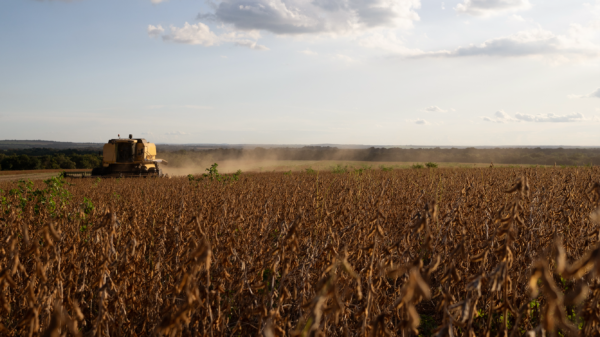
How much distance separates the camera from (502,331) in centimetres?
153

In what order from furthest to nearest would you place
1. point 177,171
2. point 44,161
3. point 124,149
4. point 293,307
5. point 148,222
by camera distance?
point 44,161
point 177,171
point 124,149
point 148,222
point 293,307

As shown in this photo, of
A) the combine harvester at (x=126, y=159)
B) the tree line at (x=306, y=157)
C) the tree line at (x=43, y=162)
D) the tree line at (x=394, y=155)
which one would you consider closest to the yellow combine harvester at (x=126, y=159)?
the combine harvester at (x=126, y=159)

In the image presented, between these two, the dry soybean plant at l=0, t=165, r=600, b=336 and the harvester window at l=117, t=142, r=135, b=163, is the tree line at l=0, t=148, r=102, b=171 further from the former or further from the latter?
the dry soybean plant at l=0, t=165, r=600, b=336

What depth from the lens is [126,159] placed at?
60.8ft

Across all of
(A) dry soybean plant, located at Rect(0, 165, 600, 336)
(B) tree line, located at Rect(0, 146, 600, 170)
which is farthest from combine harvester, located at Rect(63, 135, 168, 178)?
(A) dry soybean plant, located at Rect(0, 165, 600, 336)

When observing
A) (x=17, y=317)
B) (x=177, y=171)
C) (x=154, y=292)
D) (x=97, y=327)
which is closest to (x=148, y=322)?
(x=154, y=292)

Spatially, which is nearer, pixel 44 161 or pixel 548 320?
pixel 548 320

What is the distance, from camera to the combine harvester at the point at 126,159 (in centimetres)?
1772

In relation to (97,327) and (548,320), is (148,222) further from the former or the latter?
(548,320)

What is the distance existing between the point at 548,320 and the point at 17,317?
327 cm

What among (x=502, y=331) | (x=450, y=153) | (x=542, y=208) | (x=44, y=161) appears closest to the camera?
(x=502, y=331)

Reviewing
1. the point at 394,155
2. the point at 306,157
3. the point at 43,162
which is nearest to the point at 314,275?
the point at 43,162

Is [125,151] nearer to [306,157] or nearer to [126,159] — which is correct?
[126,159]

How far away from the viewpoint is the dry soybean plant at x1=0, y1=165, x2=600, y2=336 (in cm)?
123
